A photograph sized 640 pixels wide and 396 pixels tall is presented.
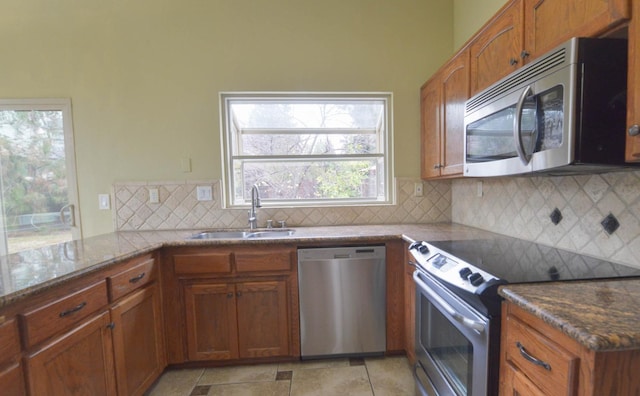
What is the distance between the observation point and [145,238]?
1.97 m

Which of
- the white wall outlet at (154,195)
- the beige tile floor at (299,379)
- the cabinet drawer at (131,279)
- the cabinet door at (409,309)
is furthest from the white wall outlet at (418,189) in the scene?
the white wall outlet at (154,195)

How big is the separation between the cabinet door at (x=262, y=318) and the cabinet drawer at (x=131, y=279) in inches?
21.4

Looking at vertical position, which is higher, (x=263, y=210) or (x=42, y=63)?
(x=42, y=63)

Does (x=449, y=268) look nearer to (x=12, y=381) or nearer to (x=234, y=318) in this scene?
(x=234, y=318)

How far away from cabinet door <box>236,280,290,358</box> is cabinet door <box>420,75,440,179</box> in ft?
4.69

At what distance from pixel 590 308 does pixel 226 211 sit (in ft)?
7.39

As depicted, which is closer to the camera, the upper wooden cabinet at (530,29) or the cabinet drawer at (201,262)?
the upper wooden cabinet at (530,29)

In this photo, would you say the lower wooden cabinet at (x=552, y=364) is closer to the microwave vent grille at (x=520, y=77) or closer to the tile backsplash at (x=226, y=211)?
the microwave vent grille at (x=520, y=77)

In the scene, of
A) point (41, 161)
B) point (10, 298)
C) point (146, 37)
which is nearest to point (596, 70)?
point (10, 298)

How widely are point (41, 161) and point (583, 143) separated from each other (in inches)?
135

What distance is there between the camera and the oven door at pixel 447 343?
3.26 ft

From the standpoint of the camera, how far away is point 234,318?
186cm

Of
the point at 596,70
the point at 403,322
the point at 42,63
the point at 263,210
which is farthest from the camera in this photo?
the point at 263,210

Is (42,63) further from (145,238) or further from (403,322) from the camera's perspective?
(403,322)
